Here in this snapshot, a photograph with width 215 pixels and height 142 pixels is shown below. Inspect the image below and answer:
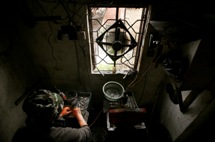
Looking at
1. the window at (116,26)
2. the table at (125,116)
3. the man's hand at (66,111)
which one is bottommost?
the table at (125,116)

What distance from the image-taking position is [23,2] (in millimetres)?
1558

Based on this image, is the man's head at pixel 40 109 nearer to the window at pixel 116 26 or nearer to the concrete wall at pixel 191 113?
the window at pixel 116 26

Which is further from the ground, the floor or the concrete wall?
the concrete wall

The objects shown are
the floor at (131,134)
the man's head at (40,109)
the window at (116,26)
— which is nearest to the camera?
the man's head at (40,109)

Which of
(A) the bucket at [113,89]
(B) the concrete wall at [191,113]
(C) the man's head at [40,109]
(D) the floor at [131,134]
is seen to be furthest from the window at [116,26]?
(D) the floor at [131,134]

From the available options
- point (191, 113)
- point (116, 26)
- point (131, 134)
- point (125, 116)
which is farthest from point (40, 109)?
point (191, 113)

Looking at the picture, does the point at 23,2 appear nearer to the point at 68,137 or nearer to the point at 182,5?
the point at 68,137

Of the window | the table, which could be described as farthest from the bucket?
the window

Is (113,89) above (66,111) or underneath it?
above

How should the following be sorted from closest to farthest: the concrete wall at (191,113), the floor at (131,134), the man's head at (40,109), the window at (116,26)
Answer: the concrete wall at (191,113) < the man's head at (40,109) < the window at (116,26) < the floor at (131,134)

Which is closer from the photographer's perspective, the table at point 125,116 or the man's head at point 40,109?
the man's head at point 40,109

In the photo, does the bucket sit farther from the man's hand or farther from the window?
the man's hand

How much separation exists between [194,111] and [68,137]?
152 cm

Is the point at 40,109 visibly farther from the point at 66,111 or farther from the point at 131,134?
the point at 131,134
